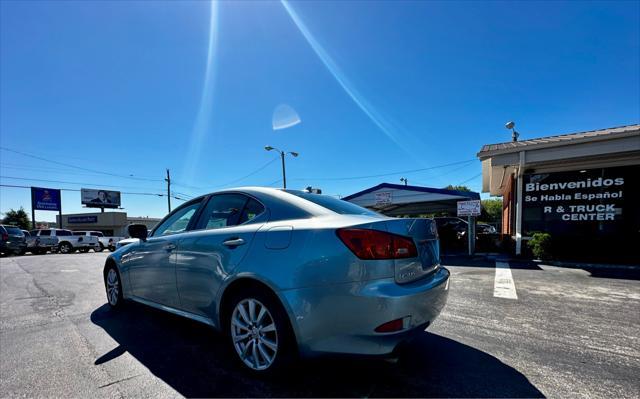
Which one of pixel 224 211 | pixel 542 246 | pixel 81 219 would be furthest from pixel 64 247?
pixel 81 219

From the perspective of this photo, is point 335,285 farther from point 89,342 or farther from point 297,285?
point 89,342

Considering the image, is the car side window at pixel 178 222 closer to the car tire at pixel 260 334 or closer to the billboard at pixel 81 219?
the car tire at pixel 260 334

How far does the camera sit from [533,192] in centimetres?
1104

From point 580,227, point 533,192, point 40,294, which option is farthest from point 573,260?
point 40,294

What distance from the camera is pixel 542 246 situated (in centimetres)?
936

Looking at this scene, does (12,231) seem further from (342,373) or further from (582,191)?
(582,191)

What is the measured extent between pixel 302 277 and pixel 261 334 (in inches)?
25.7

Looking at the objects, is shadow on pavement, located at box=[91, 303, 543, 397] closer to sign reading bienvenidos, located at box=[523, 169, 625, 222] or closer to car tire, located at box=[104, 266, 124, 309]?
car tire, located at box=[104, 266, 124, 309]

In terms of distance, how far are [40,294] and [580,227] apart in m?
14.4

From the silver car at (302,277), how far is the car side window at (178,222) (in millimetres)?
320

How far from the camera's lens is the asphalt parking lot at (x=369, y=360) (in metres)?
2.29

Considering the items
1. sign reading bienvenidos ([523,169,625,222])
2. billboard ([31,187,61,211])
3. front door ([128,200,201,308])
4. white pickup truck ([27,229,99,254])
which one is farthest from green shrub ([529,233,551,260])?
billboard ([31,187,61,211])

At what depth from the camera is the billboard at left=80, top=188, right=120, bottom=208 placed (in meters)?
45.2

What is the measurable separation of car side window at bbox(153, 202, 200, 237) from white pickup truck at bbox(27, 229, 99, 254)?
23.0m
